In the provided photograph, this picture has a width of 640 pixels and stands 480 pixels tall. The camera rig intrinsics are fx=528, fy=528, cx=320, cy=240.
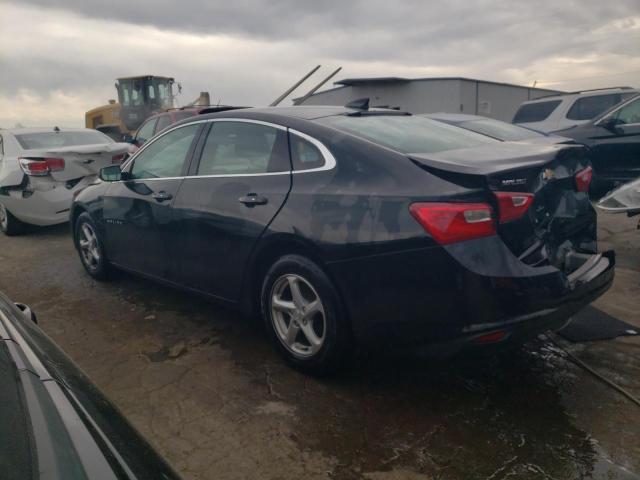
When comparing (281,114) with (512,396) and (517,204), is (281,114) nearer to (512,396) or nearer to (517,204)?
(517,204)

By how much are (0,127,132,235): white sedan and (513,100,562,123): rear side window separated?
23.8 ft

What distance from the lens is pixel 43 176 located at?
6.70m

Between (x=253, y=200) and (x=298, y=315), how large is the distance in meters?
0.73

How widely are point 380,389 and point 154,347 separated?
1.58 meters

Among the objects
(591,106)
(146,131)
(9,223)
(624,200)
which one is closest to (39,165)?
(9,223)

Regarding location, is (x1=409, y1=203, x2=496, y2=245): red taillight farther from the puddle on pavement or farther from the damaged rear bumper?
the damaged rear bumper

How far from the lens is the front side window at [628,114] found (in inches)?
309

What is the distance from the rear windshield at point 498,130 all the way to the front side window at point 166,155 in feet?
12.7

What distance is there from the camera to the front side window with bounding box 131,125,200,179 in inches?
152

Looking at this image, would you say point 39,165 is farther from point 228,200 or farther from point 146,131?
point 228,200

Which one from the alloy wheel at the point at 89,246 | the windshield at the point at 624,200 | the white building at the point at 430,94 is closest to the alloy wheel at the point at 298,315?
the alloy wheel at the point at 89,246

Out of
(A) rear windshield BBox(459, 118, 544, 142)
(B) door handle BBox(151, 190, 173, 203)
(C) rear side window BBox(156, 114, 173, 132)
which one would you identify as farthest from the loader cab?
(B) door handle BBox(151, 190, 173, 203)

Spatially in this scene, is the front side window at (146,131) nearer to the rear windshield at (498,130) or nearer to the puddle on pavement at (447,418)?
the rear windshield at (498,130)

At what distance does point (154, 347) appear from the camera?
3541 mm
